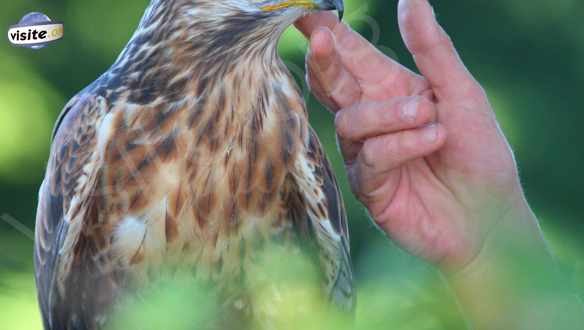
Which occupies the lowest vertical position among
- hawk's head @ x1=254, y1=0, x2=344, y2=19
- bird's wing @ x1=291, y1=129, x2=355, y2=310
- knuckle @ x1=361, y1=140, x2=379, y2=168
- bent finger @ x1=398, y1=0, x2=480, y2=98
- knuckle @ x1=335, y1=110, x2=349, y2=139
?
bird's wing @ x1=291, y1=129, x2=355, y2=310

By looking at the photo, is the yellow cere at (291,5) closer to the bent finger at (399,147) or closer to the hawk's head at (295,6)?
the hawk's head at (295,6)

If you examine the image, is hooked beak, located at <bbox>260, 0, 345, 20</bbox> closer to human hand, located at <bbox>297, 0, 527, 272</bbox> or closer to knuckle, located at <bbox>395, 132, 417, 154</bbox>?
human hand, located at <bbox>297, 0, 527, 272</bbox>

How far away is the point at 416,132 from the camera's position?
0.77 metres

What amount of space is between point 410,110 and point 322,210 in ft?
0.62

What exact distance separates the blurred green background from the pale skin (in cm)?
5

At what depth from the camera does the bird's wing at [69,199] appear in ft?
2.68

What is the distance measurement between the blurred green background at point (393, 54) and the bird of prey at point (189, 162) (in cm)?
5

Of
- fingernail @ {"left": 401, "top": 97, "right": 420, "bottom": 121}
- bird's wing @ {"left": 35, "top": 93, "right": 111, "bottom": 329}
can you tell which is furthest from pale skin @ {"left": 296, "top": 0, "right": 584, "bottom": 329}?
bird's wing @ {"left": 35, "top": 93, "right": 111, "bottom": 329}

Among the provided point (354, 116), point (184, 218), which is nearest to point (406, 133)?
point (354, 116)

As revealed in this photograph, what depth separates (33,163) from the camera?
0.75 m

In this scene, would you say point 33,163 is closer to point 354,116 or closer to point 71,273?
point 71,273

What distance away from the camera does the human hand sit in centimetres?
78

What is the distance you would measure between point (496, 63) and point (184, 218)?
0.45m

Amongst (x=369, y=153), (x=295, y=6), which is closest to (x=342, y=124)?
(x=369, y=153)
